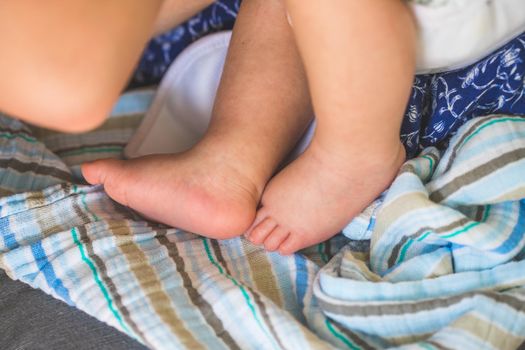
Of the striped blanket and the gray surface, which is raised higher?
Result: the striped blanket

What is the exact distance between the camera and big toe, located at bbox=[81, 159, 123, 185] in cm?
86

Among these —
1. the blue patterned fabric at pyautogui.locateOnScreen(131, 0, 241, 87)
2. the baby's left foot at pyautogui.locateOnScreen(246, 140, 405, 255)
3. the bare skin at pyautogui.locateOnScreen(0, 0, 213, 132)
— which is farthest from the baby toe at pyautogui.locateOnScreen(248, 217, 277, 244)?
the blue patterned fabric at pyautogui.locateOnScreen(131, 0, 241, 87)

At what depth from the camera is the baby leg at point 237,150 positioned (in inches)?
32.7

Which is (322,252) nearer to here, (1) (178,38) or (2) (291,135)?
(2) (291,135)

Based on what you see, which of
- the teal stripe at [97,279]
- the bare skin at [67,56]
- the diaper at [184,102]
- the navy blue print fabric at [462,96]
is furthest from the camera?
the diaper at [184,102]

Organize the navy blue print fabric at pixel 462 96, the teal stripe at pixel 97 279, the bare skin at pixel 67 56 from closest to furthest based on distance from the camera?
the bare skin at pixel 67 56 < the teal stripe at pixel 97 279 < the navy blue print fabric at pixel 462 96

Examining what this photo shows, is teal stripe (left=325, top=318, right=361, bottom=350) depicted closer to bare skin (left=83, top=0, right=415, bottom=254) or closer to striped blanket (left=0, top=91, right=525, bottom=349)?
striped blanket (left=0, top=91, right=525, bottom=349)

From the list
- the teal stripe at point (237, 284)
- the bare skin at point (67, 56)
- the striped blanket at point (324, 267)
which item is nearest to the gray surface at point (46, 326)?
the striped blanket at point (324, 267)

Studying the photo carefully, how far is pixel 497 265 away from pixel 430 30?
0.28 metres

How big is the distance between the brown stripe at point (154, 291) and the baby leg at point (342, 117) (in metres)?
0.13

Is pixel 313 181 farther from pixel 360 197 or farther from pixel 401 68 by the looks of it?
pixel 401 68

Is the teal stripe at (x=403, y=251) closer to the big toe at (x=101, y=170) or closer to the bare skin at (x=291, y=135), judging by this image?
the bare skin at (x=291, y=135)

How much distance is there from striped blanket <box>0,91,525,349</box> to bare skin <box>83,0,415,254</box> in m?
0.04

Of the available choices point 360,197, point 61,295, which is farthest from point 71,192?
point 360,197
